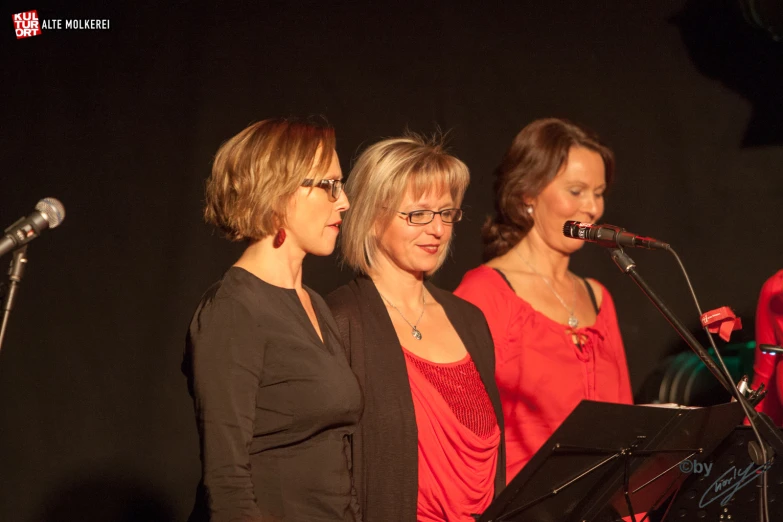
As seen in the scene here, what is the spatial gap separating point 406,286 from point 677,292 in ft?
5.69

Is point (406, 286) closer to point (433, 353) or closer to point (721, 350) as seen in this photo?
point (433, 353)

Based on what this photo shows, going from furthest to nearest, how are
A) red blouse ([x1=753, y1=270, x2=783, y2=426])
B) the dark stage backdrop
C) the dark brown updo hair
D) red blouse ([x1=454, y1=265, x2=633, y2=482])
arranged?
1. the dark brown updo hair
2. the dark stage backdrop
3. red blouse ([x1=454, y1=265, x2=633, y2=482])
4. red blouse ([x1=753, y1=270, x2=783, y2=426])

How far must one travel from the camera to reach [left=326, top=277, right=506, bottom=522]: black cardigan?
2305 mm

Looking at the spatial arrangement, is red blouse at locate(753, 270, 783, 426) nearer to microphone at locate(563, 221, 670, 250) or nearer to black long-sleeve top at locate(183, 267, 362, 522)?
microphone at locate(563, 221, 670, 250)

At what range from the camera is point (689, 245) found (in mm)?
3936

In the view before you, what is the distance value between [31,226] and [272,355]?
1.96ft

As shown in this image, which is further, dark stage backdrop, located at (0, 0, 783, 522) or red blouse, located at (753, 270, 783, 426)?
dark stage backdrop, located at (0, 0, 783, 522)

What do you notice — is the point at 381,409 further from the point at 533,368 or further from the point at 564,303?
the point at 564,303

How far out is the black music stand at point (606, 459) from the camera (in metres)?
1.86

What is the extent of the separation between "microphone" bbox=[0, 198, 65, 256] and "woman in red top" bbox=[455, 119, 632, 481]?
5.06 feet

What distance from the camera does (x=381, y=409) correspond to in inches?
93.3

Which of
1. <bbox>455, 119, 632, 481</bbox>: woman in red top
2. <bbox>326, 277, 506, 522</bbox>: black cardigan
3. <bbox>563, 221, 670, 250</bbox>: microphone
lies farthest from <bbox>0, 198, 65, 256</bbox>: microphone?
<bbox>455, 119, 632, 481</bbox>: woman in red top

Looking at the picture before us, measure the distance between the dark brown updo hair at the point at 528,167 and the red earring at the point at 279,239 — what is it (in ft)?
3.96

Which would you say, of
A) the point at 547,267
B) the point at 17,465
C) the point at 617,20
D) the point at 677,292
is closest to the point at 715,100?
the point at 617,20
